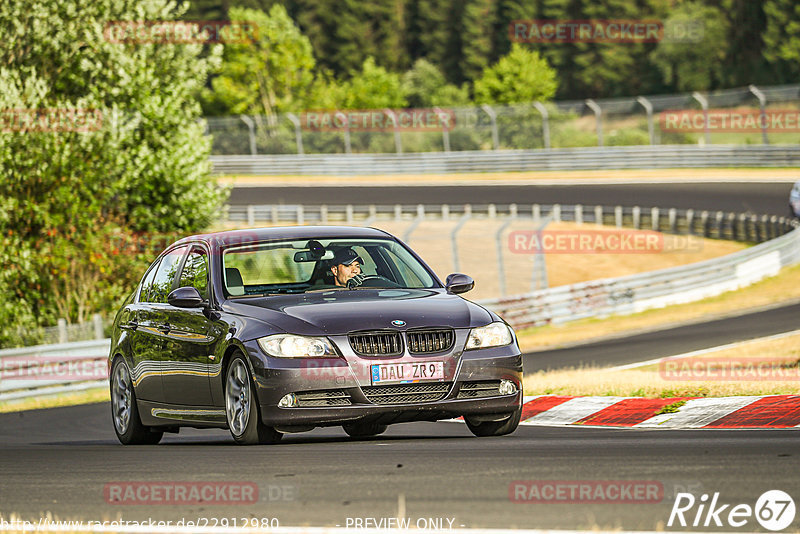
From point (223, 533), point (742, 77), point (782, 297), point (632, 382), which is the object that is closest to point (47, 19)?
point (782, 297)

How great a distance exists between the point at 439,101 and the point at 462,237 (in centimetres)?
6541

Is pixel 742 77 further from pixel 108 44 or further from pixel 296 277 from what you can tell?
pixel 296 277

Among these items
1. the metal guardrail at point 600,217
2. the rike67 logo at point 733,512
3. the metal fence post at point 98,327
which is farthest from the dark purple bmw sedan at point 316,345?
the metal guardrail at point 600,217

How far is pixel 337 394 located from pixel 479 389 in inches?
39.6

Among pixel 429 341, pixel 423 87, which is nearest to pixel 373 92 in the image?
pixel 423 87

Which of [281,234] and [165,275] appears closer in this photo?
[281,234]

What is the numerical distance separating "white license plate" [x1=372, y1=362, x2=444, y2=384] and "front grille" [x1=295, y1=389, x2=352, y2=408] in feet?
0.73

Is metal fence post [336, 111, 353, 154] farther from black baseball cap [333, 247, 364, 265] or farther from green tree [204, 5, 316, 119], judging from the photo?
black baseball cap [333, 247, 364, 265]

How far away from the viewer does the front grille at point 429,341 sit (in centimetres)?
872

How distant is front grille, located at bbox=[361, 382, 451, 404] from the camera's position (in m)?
8.64

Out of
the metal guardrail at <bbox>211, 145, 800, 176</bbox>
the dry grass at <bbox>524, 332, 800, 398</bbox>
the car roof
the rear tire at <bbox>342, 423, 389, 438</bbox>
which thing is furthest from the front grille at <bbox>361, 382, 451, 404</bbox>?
the metal guardrail at <bbox>211, 145, 800, 176</bbox>

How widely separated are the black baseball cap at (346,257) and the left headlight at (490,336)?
4.36 feet

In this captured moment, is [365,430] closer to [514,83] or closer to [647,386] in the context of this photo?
[647,386]

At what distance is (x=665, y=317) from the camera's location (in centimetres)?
2884
